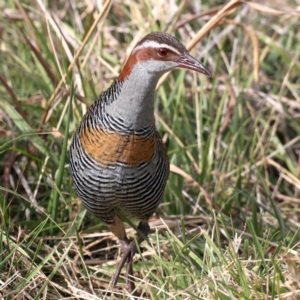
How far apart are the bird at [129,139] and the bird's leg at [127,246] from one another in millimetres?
185

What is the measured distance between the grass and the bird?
0.25m

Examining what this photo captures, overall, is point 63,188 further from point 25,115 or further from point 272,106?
point 272,106

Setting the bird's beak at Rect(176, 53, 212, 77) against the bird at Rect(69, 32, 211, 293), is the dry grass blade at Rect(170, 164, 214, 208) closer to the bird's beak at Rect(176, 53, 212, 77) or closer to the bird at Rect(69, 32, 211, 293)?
the bird at Rect(69, 32, 211, 293)

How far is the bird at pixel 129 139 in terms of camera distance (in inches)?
124

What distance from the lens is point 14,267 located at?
3221 millimetres

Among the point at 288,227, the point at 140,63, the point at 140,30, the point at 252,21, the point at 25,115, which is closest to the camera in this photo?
the point at 140,63

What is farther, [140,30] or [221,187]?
[140,30]

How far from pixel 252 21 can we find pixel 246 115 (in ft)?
3.10

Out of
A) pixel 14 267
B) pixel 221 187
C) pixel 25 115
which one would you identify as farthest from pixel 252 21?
pixel 14 267

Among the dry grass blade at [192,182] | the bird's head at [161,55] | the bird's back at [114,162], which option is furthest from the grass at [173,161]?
the bird's head at [161,55]

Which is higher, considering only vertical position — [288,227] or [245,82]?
[245,82]

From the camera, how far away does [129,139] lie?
3221 millimetres

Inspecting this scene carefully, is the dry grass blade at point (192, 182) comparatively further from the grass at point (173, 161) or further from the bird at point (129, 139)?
the bird at point (129, 139)

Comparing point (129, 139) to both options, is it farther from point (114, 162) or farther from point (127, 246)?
point (127, 246)
